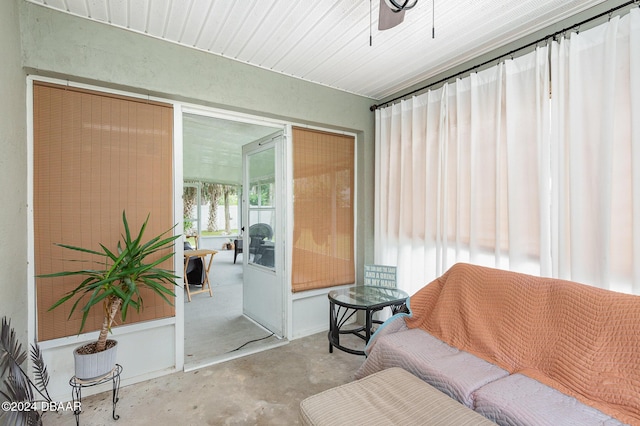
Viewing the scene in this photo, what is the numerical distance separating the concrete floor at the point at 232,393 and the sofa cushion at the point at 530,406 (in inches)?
45.7

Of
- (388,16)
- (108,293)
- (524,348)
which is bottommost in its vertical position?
(524,348)

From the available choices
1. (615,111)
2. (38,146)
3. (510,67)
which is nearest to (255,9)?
(38,146)

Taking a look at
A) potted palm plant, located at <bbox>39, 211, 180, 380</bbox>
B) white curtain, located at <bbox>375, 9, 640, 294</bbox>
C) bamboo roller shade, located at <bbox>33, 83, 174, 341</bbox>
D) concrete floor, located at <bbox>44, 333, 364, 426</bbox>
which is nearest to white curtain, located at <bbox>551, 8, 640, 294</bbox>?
white curtain, located at <bbox>375, 9, 640, 294</bbox>

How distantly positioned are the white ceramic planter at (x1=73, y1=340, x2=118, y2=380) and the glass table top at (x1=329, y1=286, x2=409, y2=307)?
1641 millimetres

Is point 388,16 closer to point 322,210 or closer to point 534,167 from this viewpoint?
point 534,167

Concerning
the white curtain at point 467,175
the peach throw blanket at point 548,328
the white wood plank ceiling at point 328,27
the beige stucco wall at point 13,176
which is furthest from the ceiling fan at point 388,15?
the beige stucco wall at point 13,176

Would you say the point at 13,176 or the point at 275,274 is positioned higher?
the point at 13,176

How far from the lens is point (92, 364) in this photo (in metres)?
1.73

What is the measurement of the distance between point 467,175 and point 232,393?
8.32 ft

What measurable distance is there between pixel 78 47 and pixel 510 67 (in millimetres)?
3064

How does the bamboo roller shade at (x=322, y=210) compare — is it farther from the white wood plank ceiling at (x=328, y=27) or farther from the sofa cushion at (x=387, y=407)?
the sofa cushion at (x=387, y=407)

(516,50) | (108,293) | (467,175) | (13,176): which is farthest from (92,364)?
(516,50)

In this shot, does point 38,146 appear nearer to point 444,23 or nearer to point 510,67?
point 444,23

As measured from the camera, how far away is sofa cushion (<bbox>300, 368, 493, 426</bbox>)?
1173mm
